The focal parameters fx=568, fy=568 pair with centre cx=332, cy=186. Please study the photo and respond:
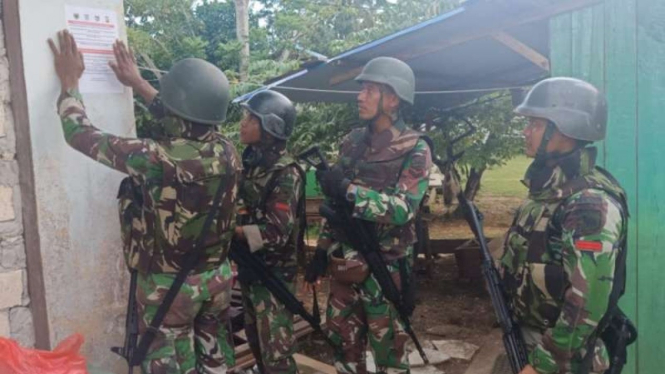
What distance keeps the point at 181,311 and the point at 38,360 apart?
75 cm

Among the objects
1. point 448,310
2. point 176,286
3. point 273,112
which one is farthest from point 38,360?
point 448,310

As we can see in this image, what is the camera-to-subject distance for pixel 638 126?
331 cm

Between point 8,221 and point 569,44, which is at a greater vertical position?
point 569,44

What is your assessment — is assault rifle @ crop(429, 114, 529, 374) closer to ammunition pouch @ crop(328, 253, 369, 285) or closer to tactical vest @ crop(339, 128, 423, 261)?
tactical vest @ crop(339, 128, 423, 261)

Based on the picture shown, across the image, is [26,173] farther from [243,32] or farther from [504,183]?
[504,183]

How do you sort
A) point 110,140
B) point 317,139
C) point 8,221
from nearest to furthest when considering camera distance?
point 110,140, point 8,221, point 317,139

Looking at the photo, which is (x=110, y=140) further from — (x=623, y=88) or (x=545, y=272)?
(x=623, y=88)

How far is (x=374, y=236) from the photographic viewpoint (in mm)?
3453

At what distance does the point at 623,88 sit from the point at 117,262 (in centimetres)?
307

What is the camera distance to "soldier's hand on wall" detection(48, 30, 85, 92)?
2.75 meters

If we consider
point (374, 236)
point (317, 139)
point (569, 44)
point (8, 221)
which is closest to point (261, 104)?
point (374, 236)

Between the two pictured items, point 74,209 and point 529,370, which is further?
point 74,209

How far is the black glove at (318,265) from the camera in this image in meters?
3.72

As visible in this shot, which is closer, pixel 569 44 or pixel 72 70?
pixel 72 70
